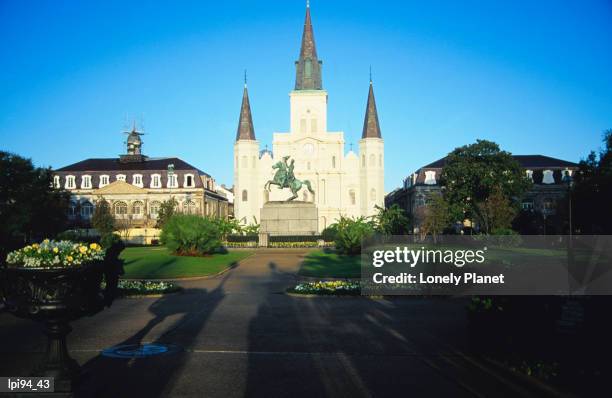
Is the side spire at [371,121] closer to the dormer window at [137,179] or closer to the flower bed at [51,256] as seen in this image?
the dormer window at [137,179]

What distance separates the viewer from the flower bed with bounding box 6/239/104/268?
21.8ft

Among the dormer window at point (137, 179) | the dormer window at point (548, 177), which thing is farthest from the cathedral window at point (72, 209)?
the dormer window at point (548, 177)

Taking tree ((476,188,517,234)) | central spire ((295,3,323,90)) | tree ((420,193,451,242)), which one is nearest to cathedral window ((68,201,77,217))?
central spire ((295,3,323,90))

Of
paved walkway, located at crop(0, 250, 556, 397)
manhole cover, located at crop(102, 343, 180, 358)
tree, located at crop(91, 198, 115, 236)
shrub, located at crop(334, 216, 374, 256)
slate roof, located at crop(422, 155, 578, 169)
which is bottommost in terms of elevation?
paved walkway, located at crop(0, 250, 556, 397)

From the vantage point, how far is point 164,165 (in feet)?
333

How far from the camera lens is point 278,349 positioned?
10.6 meters

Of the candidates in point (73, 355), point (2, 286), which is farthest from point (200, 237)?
point (2, 286)

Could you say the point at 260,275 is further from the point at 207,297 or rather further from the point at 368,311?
the point at 368,311

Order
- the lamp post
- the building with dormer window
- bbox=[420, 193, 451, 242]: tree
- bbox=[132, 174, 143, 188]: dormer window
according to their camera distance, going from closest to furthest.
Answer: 1. the lamp post
2. bbox=[420, 193, 451, 242]: tree
3. the building with dormer window
4. bbox=[132, 174, 143, 188]: dormer window

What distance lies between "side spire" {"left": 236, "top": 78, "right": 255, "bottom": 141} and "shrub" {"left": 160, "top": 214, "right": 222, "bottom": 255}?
5913 centimetres

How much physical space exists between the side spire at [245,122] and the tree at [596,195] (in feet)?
184

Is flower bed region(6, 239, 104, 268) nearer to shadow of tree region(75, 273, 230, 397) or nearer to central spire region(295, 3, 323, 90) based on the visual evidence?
shadow of tree region(75, 273, 230, 397)

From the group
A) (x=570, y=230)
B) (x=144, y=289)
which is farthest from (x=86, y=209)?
(x=570, y=230)

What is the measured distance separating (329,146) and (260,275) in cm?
6990
